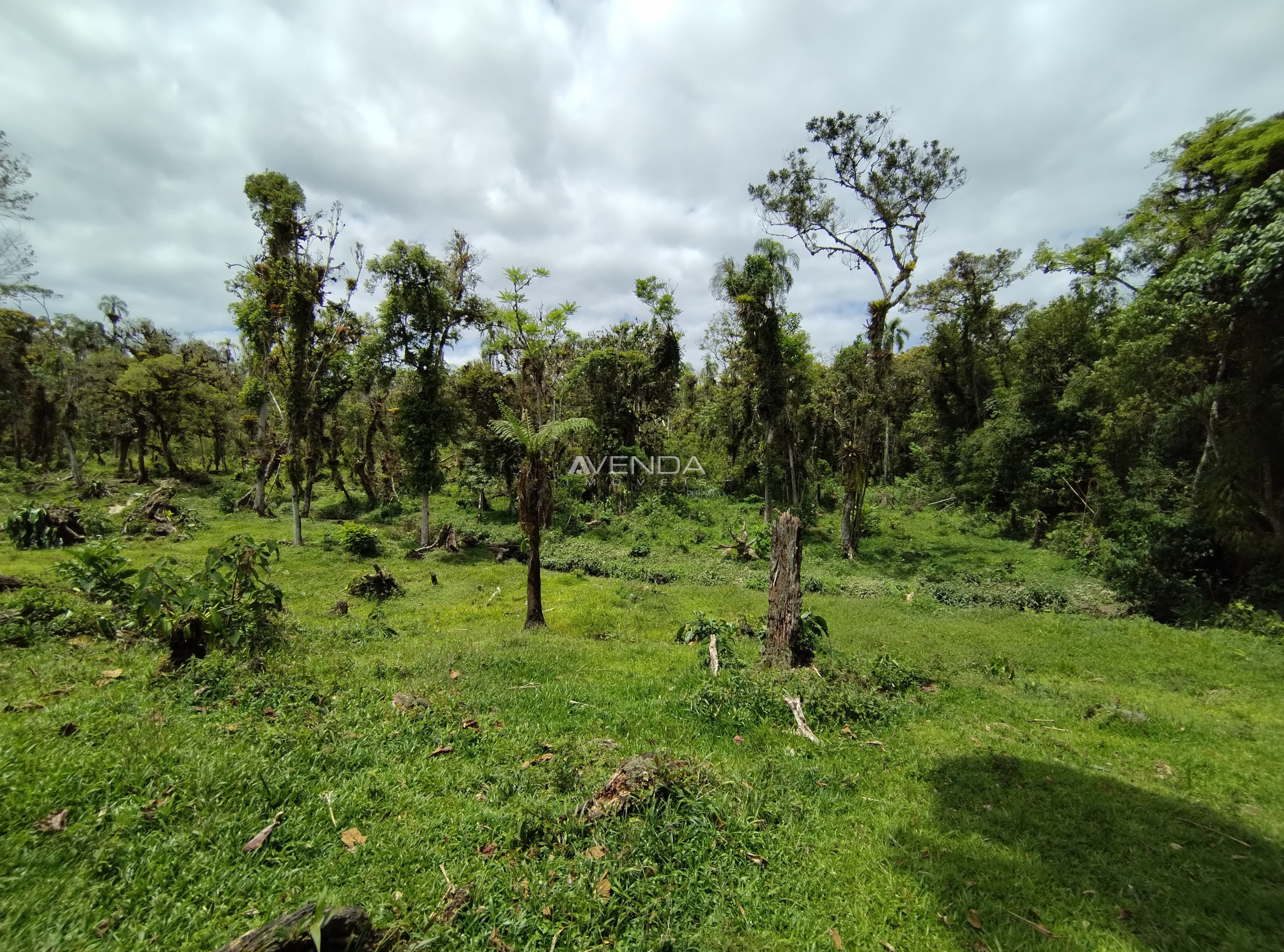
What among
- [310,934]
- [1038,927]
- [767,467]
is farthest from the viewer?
[767,467]

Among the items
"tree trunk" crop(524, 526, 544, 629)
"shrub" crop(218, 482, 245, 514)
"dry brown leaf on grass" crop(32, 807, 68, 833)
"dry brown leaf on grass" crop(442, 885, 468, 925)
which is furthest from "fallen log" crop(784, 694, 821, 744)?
"shrub" crop(218, 482, 245, 514)

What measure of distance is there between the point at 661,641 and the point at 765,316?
16906mm

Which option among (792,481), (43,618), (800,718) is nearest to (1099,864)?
(800,718)

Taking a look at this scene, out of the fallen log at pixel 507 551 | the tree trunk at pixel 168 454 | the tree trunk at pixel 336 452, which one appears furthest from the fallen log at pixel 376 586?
the tree trunk at pixel 168 454

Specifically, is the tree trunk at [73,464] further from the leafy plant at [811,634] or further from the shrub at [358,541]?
the leafy plant at [811,634]

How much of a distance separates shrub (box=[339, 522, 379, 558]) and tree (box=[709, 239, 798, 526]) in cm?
1701

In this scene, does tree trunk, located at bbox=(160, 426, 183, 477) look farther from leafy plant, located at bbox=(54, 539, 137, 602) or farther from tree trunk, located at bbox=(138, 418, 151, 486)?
leafy plant, located at bbox=(54, 539, 137, 602)

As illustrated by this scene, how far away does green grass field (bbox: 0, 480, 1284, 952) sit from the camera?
335cm

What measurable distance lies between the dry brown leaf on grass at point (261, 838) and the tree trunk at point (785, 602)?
6.82 meters

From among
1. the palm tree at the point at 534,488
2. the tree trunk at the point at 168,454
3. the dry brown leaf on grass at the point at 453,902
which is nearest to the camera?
the dry brown leaf on grass at the point at 453,902

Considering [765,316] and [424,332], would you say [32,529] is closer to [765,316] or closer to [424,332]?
[424,332]

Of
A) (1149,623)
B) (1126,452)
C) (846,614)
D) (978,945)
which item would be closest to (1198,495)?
(1149,623)

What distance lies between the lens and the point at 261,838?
3666 millimetres

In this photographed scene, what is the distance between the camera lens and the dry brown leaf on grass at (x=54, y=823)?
10.9 ft
